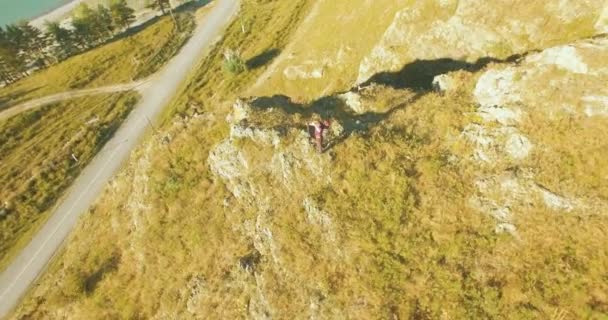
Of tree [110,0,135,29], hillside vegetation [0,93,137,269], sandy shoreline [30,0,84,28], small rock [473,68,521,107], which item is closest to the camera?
small rock [473,68,521,107]

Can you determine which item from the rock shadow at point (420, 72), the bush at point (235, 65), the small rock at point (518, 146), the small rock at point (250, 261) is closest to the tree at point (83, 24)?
the bush at point (235, 65)

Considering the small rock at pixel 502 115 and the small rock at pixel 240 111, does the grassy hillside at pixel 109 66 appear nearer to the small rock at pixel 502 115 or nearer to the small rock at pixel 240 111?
the small rock at pixel 240 111

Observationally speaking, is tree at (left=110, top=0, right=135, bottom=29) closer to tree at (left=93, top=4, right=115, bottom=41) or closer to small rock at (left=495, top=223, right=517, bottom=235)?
tree at (left=93, top=4, right=115, bottom=41)

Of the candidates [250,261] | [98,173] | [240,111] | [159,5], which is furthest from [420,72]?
[159,5]

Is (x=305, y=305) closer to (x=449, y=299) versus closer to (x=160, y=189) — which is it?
(x=449, y=299)

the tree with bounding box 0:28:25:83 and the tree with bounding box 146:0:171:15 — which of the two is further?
the tree with bounding box 146:0:171:15

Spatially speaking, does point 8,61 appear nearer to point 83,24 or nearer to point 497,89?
point 83,24

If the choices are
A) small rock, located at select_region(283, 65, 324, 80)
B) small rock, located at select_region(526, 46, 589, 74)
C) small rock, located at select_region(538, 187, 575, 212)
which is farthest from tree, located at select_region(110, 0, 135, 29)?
small rock, located at select_region(538, 187, 575, 212)
